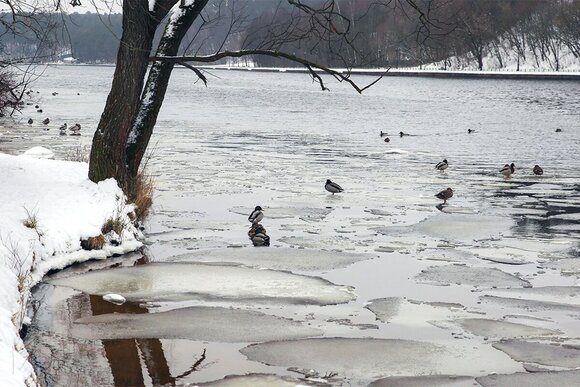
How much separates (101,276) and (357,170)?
594 inches

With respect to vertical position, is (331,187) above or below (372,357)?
above

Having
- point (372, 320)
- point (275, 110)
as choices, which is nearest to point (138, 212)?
point (372, 320)

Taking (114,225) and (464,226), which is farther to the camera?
(464,226)

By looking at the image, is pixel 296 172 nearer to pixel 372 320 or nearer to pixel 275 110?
pixel 372 320

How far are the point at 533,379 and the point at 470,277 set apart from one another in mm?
4227

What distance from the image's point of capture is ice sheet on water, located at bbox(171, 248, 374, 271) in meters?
13.0

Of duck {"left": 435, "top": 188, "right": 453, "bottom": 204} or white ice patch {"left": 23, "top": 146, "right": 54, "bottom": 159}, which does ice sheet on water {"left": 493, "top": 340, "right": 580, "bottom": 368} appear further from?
white ice patch {"left": 23, "top": 146, "right": 54, "bottom": 159}

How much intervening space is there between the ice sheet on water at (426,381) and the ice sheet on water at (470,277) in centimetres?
379

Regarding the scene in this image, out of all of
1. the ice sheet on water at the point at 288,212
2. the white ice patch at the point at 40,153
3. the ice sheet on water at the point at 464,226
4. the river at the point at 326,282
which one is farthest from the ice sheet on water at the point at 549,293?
the white ice patch at the point at 40,153

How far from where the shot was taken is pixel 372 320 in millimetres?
10125

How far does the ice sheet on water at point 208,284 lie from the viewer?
36.3 feet

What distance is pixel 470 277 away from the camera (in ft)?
40.4

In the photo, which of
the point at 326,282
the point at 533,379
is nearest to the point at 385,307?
the point at 326,282

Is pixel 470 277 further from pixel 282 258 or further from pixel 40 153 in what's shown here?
pixel 40 153
